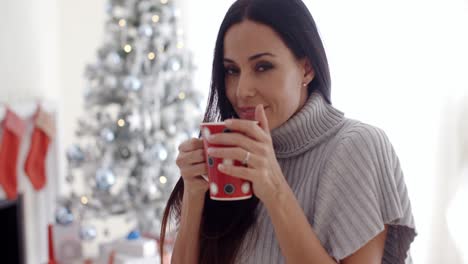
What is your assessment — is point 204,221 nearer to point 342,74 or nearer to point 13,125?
point 342,74

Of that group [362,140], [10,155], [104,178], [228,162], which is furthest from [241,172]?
[10,155]

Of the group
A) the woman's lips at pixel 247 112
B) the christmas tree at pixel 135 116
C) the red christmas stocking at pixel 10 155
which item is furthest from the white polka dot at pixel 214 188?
the red christmas stocking at pixel 10 155

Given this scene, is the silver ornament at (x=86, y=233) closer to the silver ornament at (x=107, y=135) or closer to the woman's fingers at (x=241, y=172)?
the silver ornament at (x=107, y=135)

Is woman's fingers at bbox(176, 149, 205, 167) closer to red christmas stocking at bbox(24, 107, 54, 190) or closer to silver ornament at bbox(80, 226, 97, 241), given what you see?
silver ornament at bbox(80, 226, 97, 241)

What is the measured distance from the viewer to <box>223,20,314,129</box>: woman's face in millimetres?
864

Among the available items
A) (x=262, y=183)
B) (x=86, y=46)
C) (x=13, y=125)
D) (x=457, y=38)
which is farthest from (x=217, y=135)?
(x=86, y=46)

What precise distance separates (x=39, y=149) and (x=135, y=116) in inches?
35.9

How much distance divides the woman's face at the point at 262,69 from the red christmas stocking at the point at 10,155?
246cm

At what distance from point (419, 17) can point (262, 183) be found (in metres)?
1.96

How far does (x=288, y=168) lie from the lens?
37.1 inches

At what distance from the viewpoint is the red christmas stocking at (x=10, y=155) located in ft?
9.78

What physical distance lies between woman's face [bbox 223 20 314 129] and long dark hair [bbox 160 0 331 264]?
0.7 inches

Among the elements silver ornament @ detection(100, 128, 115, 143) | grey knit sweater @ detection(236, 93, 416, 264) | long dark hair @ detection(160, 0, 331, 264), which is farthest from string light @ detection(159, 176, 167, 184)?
grey knit sweater @ detection(236, 93, 416, 264)

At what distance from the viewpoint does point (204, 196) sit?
3.10ft
